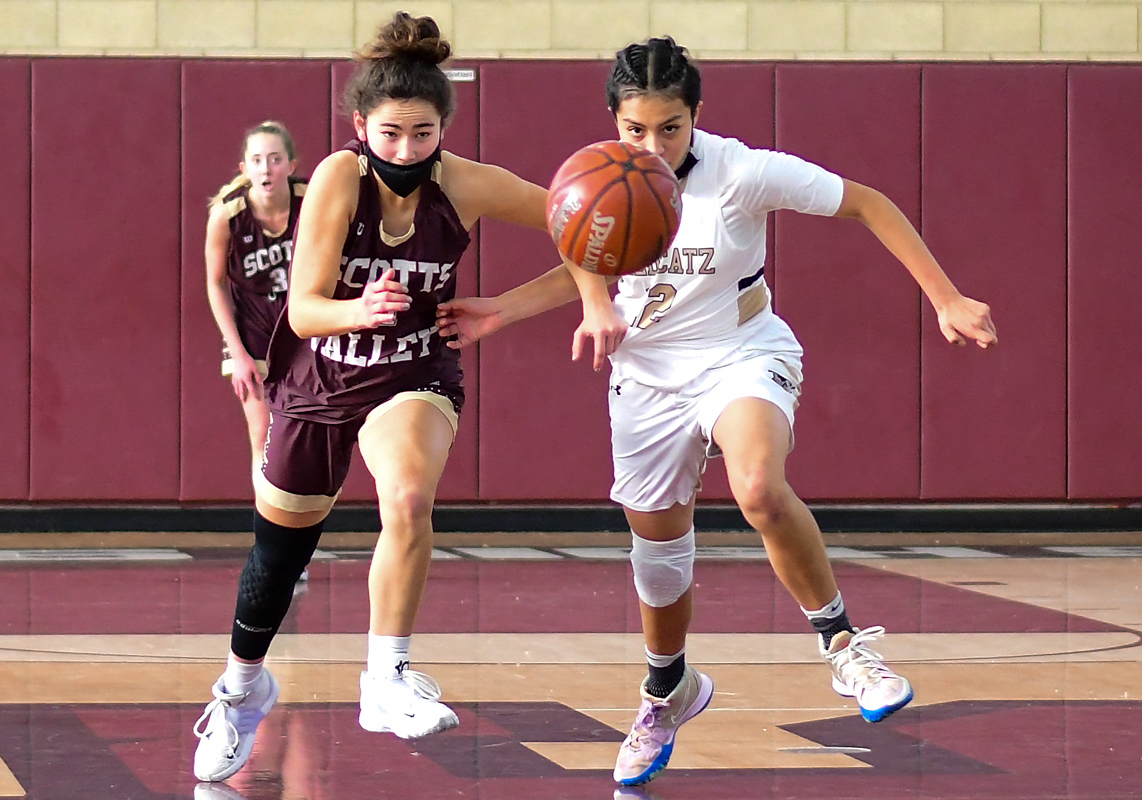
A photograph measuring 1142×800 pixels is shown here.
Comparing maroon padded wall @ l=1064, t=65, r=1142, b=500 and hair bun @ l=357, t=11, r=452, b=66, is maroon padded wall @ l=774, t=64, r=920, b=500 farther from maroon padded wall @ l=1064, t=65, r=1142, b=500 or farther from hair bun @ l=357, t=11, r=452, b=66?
hair bun @ l=357, t=11, r=452, b=66

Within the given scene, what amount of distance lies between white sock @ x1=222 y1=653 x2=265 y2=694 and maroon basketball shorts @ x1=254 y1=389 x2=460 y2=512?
40 cm

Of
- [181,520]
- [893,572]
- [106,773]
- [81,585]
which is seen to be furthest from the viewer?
[181,520]

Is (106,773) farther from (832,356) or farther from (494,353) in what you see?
(832,356)

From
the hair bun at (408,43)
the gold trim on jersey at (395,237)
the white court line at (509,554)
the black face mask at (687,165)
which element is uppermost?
the hair bun at (408,43)

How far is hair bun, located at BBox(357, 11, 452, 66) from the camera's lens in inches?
148

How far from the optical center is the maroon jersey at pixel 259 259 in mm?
6992

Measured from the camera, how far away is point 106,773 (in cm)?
378

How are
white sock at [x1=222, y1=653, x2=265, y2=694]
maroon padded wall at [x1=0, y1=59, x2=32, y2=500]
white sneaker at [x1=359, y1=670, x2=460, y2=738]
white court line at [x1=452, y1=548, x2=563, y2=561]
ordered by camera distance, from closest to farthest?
white sneaker at [x1=359, y1=670, x2=460, y2=738], white sock at [x1=222, y1=653, x2=265, y2=694], white court line at [x1=452, y1=548, x2=563, y2=561], maroon padded wall at [x1=0, y1=59, x2=32, y2=500]

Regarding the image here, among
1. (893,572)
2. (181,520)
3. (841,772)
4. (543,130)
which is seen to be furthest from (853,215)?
(181,520)

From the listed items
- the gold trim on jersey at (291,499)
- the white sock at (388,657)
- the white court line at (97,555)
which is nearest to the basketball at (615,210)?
the gold trim on jersey at (291,499)

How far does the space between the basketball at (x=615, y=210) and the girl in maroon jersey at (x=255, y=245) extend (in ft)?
10.9

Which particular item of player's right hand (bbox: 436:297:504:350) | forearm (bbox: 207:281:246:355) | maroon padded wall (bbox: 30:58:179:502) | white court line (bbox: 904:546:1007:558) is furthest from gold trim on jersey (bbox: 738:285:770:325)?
maroon padded wall (bbox: 30:58:179:502)

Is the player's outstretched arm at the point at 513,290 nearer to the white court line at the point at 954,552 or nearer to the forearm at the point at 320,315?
the forearm at the point at 320,315

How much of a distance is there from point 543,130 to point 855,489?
2.51 meters
